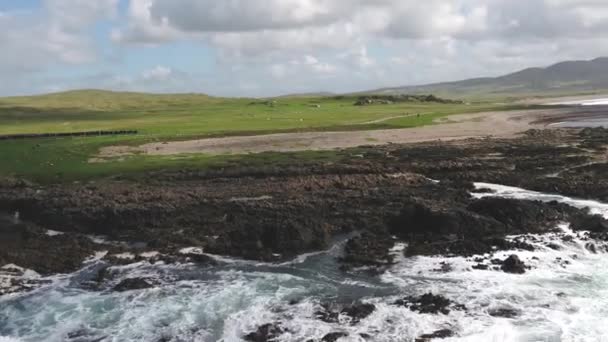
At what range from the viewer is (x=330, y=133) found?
76.7 m

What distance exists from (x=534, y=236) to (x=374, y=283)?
11.1 metres

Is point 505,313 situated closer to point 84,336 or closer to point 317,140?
point 84,336

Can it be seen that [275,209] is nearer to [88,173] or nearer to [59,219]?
[59,219]

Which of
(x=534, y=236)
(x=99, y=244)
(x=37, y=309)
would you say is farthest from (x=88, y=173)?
(x=534, y=236)

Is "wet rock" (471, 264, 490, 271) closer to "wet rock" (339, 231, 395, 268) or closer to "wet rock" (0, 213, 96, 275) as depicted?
"wet rock" (339, 231, 395, 268)

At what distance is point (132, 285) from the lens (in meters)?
27.5

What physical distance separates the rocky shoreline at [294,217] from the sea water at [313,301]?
2.25 feet

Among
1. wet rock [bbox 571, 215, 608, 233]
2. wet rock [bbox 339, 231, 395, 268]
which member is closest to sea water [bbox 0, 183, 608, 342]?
wet rock [bbox 339, 231, 395, 268]

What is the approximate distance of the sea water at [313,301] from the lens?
22547 mm

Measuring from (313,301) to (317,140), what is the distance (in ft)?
147

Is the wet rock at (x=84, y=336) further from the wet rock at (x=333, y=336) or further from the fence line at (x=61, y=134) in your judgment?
the fence line at (x=61, y=134)

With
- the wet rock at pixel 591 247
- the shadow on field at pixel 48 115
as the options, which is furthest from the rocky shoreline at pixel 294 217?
the shadow on field at pixel 48 115

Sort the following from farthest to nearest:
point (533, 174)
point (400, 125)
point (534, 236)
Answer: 1. point (400, 125)
2. point (533, 174)
3. point (534, 236)

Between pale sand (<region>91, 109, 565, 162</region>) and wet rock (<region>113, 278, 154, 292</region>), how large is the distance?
3057cm
